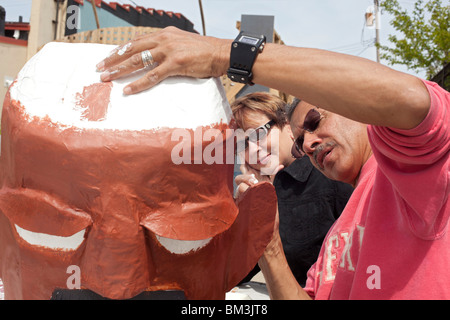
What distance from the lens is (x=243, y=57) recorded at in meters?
1.10

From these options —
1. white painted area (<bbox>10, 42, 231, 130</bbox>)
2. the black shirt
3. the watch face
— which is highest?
the watch face

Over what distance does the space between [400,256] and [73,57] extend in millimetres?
1105

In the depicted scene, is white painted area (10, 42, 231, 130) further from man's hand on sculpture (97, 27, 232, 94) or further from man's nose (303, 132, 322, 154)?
man's nose (303, 132, 322, 154)

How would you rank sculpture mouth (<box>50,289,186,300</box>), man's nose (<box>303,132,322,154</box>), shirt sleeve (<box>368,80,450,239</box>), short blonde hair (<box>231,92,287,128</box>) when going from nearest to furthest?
shirt sleeve (<box>368,80,450,239</box>) → sculpture mouth (<box>50,289,186,300</box>) → man's nose (<box>303,132,322,154</box>) → short blonde hair (<box>231,92,287,128</box>)

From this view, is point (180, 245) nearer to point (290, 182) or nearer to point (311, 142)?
point (311, 142)

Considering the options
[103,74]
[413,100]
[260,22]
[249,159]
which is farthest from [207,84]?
[260,22]

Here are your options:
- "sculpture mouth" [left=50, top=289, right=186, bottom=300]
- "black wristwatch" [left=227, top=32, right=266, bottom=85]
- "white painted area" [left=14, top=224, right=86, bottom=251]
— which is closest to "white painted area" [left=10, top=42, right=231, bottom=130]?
"black wristwatch" [left=227, top=32, right=266, bottom=85]

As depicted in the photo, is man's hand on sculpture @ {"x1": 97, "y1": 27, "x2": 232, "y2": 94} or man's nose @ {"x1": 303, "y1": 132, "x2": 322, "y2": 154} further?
man's nose @ {"x1": 303, "y1": 132, "x2": 322, "y2": 154}

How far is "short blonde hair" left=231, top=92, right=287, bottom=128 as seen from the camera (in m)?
2.22

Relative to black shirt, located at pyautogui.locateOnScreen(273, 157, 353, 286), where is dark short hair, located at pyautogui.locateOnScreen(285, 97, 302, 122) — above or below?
above

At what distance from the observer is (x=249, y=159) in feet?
8.22

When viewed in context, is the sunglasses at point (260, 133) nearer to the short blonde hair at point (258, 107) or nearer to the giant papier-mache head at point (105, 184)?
the short blonde hair at point (258, 107)

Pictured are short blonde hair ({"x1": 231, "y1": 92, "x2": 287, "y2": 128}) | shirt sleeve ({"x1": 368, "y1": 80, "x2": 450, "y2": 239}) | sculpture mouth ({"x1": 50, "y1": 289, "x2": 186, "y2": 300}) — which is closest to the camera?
shirt sleeve ({"x1": 368, "y1": 80, "x2": 450, "y2": 239})

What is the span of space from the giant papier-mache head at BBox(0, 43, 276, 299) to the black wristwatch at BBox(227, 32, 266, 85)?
0.12m
